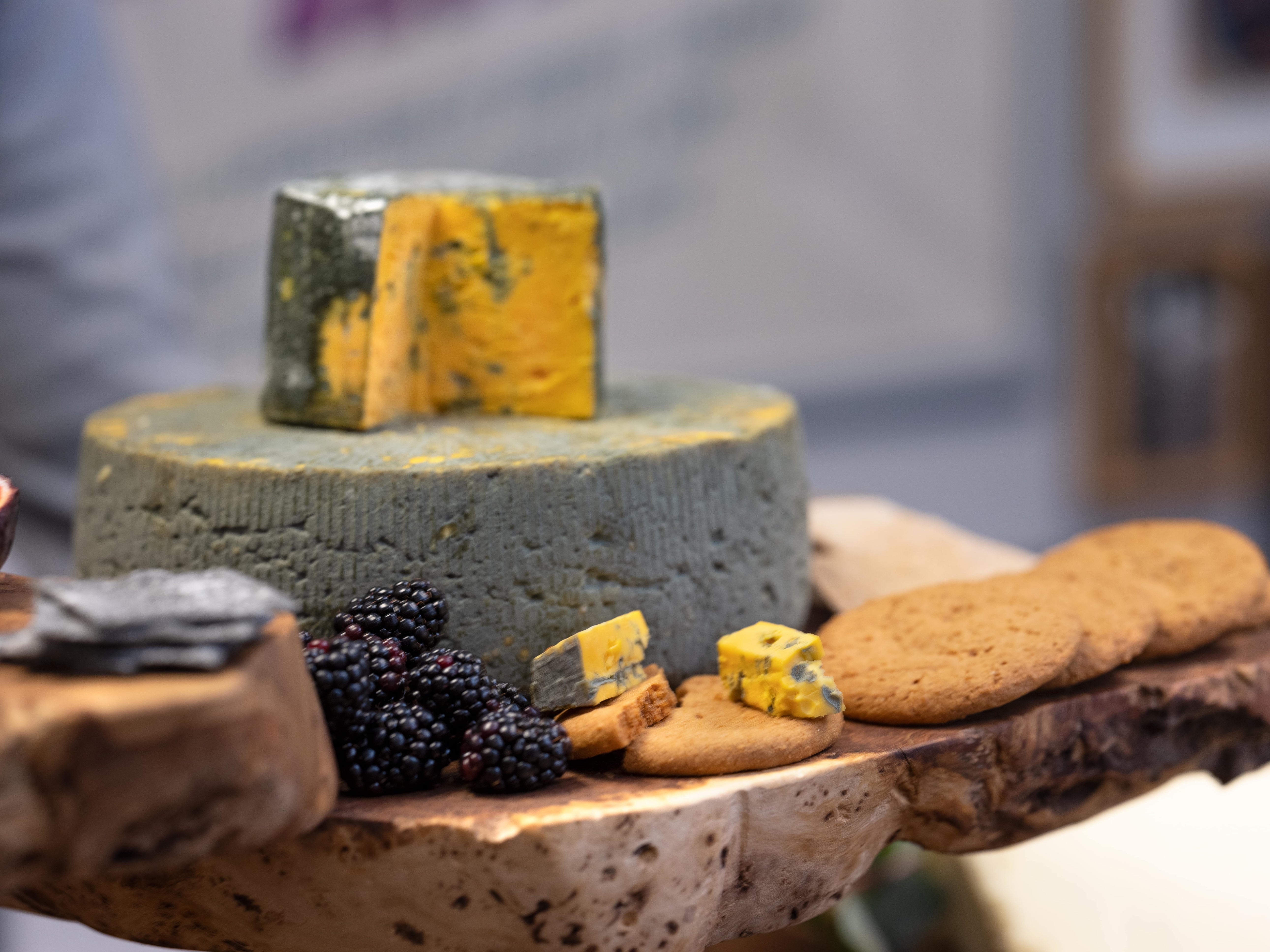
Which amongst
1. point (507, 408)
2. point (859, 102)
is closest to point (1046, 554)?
point (507, 408)

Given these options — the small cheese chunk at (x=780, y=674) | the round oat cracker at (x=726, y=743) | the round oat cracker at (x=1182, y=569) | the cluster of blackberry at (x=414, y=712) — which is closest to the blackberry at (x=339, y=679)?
the cluster of blackberry at (x=414, y=712)

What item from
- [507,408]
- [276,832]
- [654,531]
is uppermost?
[507,408]

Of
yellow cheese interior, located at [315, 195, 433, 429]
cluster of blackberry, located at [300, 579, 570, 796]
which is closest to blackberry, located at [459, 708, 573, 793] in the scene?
cluster of blackberry, located at [300, 579, 570, 796]

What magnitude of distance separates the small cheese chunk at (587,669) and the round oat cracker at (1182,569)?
2.25ft

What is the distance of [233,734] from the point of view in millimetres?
954

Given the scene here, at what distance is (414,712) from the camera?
1.24m

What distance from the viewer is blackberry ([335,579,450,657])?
1310 millimetres

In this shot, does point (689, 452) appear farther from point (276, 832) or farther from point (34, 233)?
point (34, 233)

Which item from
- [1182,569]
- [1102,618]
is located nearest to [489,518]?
[1102,618]

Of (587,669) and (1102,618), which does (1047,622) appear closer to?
(1102,618)

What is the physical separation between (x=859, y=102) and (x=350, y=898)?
315 cm

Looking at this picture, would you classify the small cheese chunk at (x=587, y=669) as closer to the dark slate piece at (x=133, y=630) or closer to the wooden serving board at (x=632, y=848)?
the wooden serving board at (x=632, y=848)

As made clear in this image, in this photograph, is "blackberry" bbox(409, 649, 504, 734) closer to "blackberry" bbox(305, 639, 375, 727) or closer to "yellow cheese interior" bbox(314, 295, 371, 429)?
"blackberry" bbox(305, 639, 375, 727)

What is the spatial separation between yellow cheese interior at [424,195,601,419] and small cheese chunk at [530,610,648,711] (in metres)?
0.43
